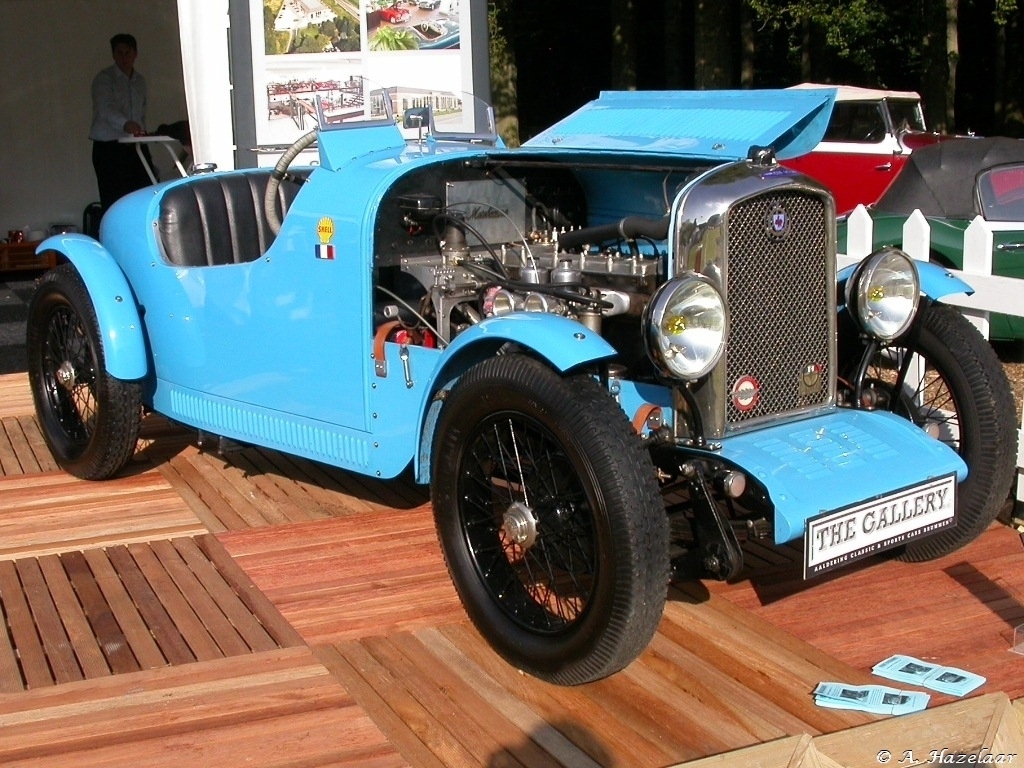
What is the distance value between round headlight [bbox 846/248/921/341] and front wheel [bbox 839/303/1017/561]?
0.44 ft

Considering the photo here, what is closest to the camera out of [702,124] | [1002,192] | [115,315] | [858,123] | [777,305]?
[777,305]

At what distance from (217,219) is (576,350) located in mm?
2348

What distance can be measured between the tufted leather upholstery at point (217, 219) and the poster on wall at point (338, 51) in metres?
2.08

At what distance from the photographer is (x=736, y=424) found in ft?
11.3

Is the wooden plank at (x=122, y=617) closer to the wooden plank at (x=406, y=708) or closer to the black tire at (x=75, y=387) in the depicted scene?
the wooden plank at (x=406, y=708)

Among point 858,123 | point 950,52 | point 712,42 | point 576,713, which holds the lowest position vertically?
point 576,713

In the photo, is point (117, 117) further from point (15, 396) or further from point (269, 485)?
point (269, 485)

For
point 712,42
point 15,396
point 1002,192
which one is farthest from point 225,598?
point 712,42

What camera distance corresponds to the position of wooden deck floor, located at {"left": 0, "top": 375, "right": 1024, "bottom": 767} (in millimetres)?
2949

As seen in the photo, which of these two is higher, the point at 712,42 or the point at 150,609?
the point at 712,42

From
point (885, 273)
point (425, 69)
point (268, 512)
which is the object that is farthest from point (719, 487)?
point (425, 69)

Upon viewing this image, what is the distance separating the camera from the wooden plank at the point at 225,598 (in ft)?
11.7

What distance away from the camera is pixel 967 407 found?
380 centimetres

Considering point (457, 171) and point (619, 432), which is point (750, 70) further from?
point (619, 432)
